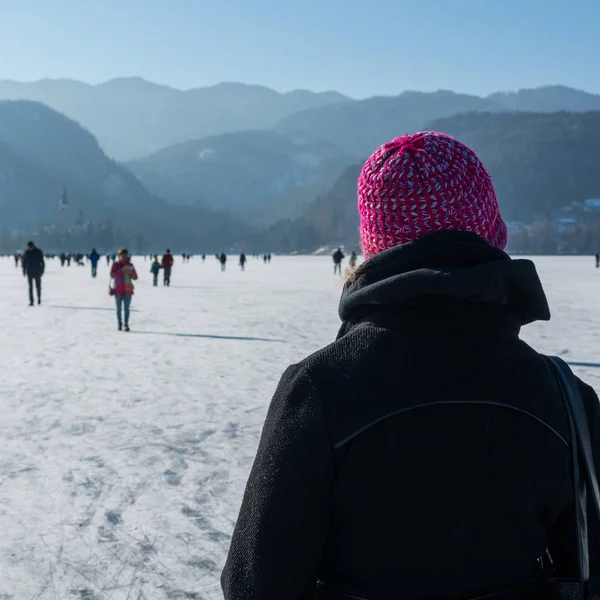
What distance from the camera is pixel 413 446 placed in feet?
4.19

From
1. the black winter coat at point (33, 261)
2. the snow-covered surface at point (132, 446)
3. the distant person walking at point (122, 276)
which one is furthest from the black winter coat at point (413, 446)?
the black winter coat at point (33, 261)

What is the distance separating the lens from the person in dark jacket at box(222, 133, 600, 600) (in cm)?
127

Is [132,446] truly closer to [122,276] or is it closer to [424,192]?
[424,192]

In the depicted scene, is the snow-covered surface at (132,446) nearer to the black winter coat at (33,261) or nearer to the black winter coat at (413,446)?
the black winter coat at (413,446)

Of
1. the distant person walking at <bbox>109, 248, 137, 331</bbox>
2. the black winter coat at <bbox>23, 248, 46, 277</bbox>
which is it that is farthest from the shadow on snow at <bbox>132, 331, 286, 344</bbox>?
the black winter coat at <bbox>23, 248, 46, 277</bbox>

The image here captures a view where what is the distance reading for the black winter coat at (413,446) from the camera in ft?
4.16

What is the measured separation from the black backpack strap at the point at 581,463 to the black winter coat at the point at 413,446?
3cm

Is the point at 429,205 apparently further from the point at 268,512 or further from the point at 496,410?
the point at 268,512

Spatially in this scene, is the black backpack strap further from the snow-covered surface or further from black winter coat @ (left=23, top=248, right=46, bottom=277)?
black winter coat @ (left=23, top=248, right=46, bottom=277)

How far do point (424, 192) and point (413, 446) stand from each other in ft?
1.53

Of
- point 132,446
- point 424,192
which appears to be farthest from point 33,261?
point 424,192

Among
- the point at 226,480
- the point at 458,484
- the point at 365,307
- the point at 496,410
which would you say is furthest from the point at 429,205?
the point at 226,480

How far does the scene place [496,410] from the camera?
1303mm

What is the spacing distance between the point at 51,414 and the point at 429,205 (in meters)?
5.44
